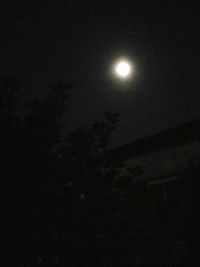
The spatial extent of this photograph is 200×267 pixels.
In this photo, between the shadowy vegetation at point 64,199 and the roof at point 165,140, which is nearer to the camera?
the shadowy vegetation at point 64,199

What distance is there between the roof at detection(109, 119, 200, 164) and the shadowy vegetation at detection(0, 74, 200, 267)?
6.18 meters

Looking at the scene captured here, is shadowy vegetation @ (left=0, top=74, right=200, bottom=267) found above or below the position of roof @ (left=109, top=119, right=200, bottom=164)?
below

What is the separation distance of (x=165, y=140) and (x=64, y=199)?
7.62 metres

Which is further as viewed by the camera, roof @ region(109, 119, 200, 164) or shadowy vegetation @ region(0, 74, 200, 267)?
roof @ region(109, 119, 200, 164)

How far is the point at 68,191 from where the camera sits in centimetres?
493

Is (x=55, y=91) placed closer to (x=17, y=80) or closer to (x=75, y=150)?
(x=17, y=80)

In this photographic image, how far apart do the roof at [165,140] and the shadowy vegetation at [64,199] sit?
618 cm

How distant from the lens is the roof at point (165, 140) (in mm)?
11562

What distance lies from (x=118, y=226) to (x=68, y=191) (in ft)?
2.25

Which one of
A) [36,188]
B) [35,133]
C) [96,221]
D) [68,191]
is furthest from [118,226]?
[35,133]

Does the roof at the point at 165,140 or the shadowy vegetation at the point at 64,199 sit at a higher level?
the roof at the point at 165,140

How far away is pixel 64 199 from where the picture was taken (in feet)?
16.0

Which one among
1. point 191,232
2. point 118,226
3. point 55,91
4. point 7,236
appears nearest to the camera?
point 7,236

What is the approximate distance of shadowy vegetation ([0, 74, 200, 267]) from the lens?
471 centimetres
